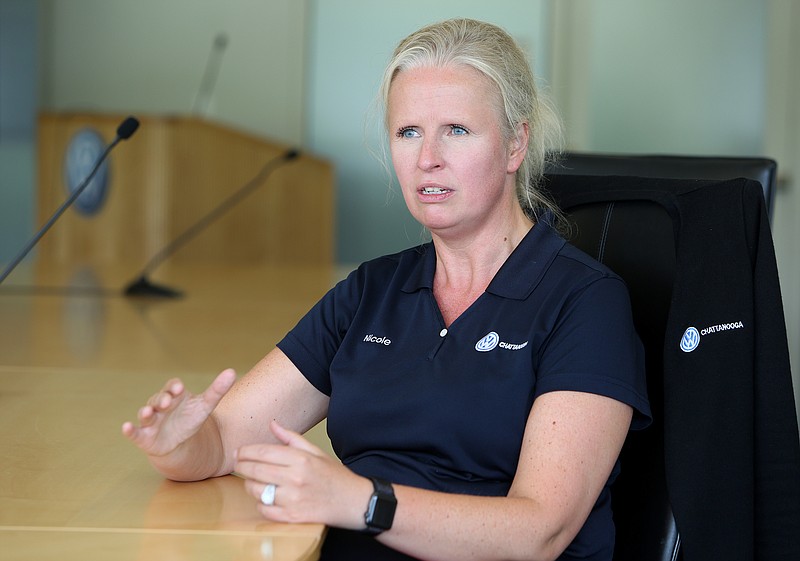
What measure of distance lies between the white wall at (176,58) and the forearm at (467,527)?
730cm

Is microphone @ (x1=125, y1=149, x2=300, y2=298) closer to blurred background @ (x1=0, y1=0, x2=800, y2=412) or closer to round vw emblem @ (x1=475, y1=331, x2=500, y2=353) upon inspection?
blurred background @ (x1=0, y1=0, x2=800, y2=412)

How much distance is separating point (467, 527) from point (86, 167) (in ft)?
16.1

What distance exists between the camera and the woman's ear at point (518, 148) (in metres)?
1.39

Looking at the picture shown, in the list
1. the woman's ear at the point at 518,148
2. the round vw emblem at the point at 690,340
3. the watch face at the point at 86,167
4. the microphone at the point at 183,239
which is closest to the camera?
the round vw emblem at the point at 690,340

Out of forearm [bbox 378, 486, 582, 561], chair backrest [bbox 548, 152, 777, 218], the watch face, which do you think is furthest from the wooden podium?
forearm [bbox 378, 486, 582, 561]

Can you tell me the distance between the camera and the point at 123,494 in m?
1.18

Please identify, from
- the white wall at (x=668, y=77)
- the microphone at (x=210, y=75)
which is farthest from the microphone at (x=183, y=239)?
the white wall at (x=668, y=77)

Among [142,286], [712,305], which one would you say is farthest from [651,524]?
[142,286]

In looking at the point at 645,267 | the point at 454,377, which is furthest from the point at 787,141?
the point at 454,377

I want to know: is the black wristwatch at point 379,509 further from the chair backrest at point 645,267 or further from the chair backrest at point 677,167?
the chair backrest at point 677,167

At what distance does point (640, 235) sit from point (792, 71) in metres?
3.76

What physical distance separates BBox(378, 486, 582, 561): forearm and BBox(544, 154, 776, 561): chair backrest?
0.31 meters

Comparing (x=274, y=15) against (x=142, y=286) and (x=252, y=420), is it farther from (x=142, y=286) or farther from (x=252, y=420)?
(x=252, y=420)

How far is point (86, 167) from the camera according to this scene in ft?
18.3
